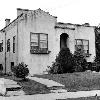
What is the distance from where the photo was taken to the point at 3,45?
29.0m

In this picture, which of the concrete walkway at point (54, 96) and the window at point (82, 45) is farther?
the window at point (82, 45)

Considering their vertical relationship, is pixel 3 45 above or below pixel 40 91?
above

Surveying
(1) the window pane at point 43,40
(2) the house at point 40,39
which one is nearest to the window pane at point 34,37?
(2) the house at point 40,39

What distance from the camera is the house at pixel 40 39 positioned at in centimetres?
2208

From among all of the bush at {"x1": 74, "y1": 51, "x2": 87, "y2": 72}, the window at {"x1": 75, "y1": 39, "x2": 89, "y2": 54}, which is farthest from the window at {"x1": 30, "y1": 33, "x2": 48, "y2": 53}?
the window at {"x1": 75, "y1": 39, "x2": 89, "y2": 54}

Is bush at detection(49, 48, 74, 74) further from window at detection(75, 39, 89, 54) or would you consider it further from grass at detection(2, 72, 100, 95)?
window at detection(75, 39, 89, 54)

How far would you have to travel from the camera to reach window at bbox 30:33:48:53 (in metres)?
22.5

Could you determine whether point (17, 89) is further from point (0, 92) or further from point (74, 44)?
point (74, 44)

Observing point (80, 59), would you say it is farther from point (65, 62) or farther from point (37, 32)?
point (37, 32)

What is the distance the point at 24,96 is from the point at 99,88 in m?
4.73

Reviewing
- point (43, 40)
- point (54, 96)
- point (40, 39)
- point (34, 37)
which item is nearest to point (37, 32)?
point (34, 37)

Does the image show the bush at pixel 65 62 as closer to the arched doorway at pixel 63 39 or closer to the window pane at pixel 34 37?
the window pane at pixel 34 37

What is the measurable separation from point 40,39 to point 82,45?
5496 millimetres

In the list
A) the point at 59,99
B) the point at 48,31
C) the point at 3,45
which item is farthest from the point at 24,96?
Answer: the point at 3,45
